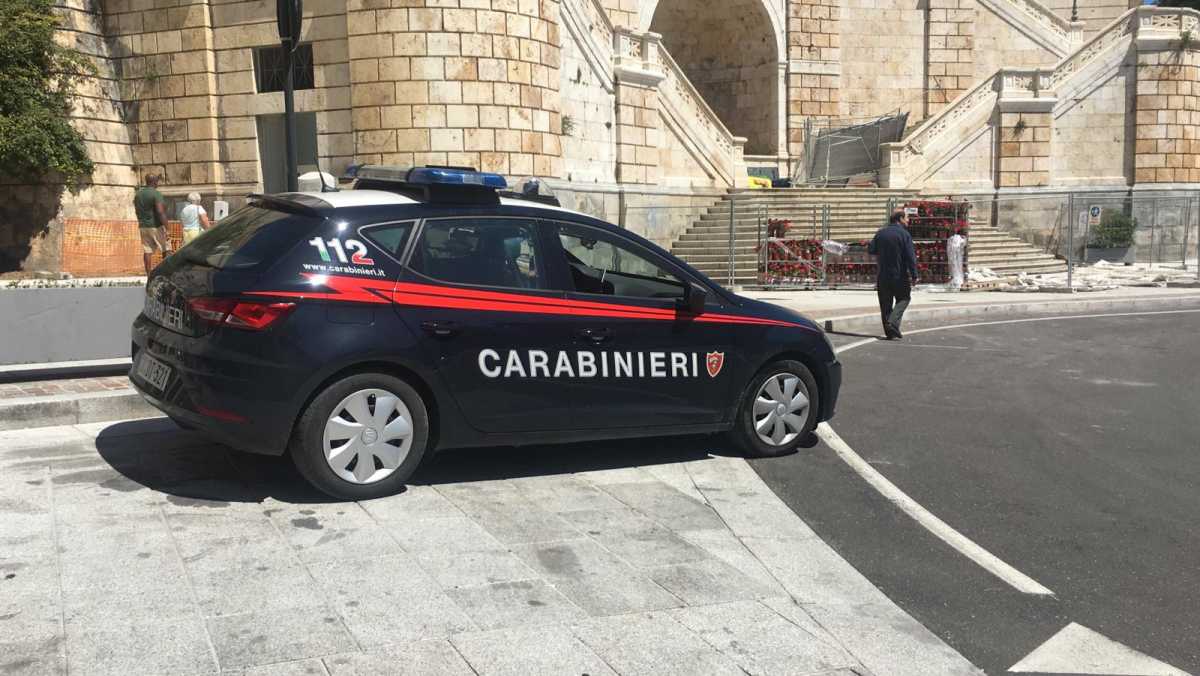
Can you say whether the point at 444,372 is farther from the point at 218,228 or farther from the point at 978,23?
the point at 978,23

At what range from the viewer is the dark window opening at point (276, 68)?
1897 cm

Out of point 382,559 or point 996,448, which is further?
point 996,448

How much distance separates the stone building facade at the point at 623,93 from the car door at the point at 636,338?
9813 millimetres

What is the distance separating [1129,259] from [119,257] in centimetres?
→ 2461

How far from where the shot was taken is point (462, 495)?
552 centimetres

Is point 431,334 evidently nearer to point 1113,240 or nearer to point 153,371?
point 153,371

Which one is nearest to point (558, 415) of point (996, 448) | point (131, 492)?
point (131, 492)

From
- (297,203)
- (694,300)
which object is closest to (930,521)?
(694,300)

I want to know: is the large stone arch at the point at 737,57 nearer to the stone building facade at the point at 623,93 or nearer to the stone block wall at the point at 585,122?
the stone building facade at the point at 623,93

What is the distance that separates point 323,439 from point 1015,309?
1520cm

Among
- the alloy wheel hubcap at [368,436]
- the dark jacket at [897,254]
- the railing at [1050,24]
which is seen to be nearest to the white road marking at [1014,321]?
the dark jacket at [897,254]

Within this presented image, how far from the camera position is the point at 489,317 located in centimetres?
552

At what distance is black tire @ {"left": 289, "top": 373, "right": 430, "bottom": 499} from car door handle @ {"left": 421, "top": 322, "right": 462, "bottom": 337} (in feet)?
1.02

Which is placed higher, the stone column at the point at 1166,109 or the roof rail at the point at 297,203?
the stone column at the point at 1166,109
